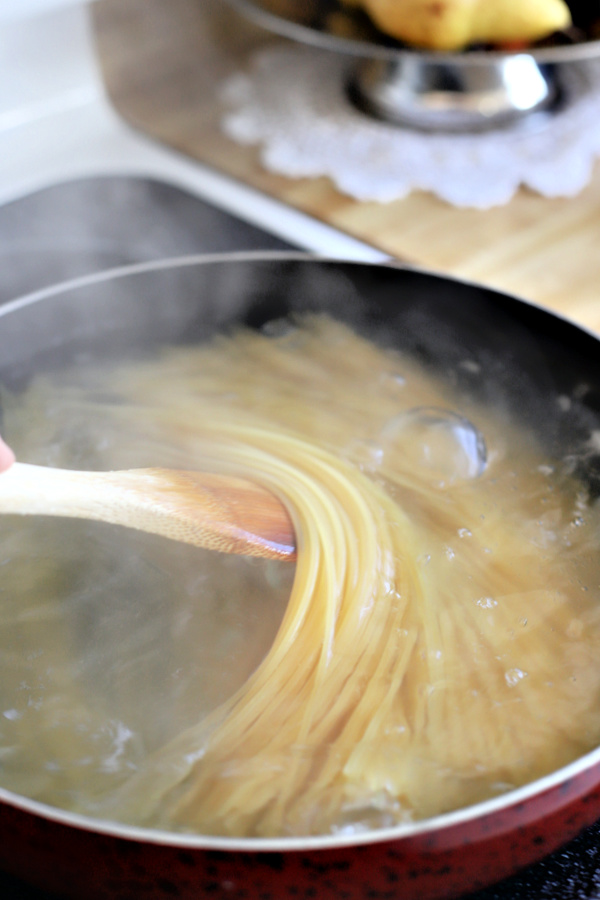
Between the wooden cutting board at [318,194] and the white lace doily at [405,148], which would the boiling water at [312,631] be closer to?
the wooden cutting board at [318,194]

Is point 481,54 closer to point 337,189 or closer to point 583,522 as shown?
point 337,189

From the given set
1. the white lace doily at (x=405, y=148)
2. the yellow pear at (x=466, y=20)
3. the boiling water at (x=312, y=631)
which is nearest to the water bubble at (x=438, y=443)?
the boiling water at (x=312, y=631)

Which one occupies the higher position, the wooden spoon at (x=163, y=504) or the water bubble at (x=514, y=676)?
the wooden spoon at (x=163, y=504)

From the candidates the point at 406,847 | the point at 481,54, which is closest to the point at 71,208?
the point at 481,54

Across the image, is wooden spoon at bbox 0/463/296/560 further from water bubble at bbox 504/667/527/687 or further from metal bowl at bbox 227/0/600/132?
metal bowl at bbox 227/0/600/132

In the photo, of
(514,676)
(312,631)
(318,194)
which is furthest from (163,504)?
(318,194)

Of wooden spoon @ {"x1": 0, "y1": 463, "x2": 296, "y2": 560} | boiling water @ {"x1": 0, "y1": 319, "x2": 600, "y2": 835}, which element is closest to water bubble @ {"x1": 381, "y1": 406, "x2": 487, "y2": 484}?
boiling water @ {"x1": 0, "y1": 319, "x2": 600, "y2": 835}

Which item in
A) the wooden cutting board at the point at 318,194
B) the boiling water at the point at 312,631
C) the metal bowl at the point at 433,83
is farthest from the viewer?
the metal bowl at the point at 433,83
